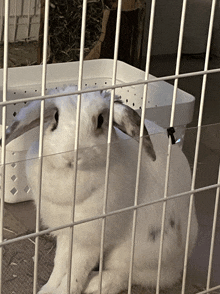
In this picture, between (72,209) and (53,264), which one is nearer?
(72,209)

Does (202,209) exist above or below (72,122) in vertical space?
below

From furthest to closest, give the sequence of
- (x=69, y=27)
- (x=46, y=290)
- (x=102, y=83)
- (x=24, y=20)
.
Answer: (x=69, y=27) < (x=24, y=20) < (x=102, y=83) < (x=46, y=290)

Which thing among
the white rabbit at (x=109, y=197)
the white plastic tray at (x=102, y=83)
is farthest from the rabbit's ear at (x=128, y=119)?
the white plastic tray at (x=102, y=83)

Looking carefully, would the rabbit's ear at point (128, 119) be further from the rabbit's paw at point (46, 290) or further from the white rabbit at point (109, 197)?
the rabbit's paw at point (46, 290)

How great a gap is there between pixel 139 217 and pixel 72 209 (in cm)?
30

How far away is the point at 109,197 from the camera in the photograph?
134 cm

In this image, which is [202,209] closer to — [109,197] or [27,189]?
[109,197]

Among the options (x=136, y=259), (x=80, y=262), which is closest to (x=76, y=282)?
(x=80, y=262)

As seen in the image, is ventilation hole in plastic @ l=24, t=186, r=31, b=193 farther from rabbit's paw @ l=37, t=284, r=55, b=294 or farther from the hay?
the hay

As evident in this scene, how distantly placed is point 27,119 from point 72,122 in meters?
0.12

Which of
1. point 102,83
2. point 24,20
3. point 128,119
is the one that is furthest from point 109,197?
point 24,20

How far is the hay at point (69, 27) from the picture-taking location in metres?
3.08

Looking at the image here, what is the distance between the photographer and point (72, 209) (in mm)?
1083

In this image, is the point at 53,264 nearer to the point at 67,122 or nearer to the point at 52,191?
the point at 52,191
